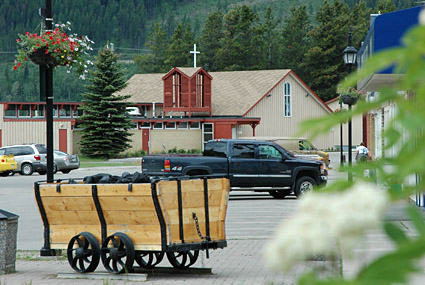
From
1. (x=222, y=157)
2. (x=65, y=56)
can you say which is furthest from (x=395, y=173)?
(x=222, y=157)

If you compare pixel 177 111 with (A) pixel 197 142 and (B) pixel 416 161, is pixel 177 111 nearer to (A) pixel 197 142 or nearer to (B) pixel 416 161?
(A) pixel 197 142

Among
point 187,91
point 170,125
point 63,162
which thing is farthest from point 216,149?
point 170,125

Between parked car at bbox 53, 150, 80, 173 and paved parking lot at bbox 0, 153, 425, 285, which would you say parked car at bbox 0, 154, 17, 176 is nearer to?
parked car at bbox 53, 150, 80, 173

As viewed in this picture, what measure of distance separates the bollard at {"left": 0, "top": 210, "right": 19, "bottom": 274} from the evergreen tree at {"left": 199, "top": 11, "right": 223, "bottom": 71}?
338 ft

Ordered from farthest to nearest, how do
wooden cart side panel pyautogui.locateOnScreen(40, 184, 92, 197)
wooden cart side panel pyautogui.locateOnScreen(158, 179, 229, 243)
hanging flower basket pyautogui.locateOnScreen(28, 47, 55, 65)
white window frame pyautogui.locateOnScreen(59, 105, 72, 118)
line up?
white window frame pyautogui.locateOnScreen(59, 105, 72, 118)
hanging flower basket pyautogui.locateOnScreen(28, 47, 55, 65)
wooden cart side panel pyautogui.locateOnScreen(40, 184, 92, 197)
wooden cart side panel pyautogui.locateOnScreen(158, 179, 229, 243)

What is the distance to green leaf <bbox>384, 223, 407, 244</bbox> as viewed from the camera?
4.58ft

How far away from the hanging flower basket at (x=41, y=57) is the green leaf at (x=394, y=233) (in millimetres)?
12329

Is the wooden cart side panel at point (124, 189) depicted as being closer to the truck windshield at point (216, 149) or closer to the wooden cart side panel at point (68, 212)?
the wooden cart side panel at point (68, 212)

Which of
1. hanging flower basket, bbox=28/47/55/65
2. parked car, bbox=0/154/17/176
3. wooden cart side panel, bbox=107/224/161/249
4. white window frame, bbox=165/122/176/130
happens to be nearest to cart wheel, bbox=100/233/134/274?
wooden cart side panel, bbox=107/224/161/249

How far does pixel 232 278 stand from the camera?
10109 mm

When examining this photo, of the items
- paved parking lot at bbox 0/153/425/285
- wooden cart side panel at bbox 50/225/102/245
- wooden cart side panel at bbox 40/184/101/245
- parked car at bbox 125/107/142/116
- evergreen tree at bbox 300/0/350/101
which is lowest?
paved parking lot at bbox 0/153/425/285

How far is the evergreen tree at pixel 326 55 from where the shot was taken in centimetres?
10262

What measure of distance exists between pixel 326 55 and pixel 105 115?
1872 inches

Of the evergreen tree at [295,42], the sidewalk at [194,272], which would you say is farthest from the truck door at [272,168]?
the evergreen tree at [295,42]
